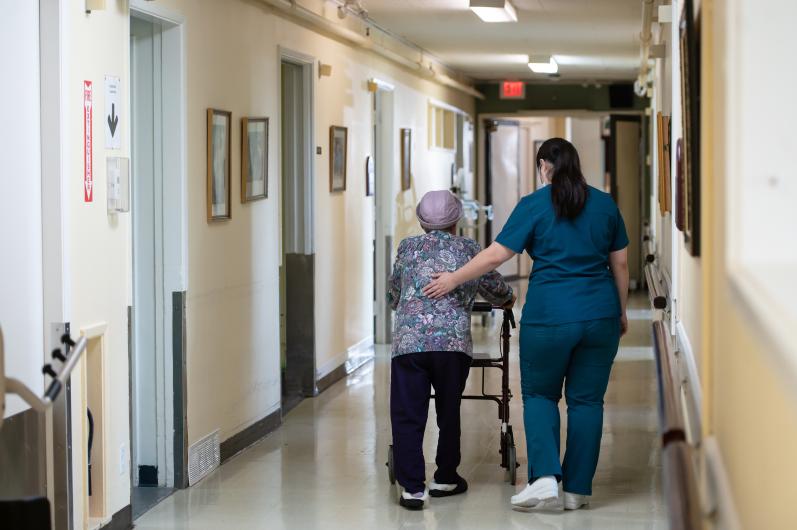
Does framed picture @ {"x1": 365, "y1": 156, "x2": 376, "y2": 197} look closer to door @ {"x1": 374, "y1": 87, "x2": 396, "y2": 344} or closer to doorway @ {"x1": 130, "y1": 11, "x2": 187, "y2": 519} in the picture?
door @ {"x1": 374, "y1": 87, "x2": 396, "y2": 344}

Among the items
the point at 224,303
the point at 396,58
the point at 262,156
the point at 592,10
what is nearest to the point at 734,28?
the point at 224,303

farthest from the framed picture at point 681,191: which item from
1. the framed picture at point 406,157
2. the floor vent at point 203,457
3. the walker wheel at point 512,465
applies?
the framed picture at point 406,157

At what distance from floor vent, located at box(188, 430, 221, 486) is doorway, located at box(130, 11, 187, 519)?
0.08 meters

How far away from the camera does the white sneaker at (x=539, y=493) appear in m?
4.96

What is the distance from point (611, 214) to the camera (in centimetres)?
496

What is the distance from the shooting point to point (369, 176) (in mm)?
9688

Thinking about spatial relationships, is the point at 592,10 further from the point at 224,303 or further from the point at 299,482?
the point at 299,482

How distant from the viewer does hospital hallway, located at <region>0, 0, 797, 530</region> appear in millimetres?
1883

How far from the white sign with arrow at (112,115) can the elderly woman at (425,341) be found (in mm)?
1303

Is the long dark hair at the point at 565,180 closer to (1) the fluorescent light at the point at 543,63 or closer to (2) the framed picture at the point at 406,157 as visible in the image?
(2) the framed picture at the point at 406,157

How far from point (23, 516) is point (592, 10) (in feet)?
24.3

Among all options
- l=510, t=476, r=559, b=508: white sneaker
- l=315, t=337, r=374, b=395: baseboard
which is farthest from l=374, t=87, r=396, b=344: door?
l=510, t=476, r=559, b=508: white sneaker

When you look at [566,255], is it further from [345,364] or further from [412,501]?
[345,364]

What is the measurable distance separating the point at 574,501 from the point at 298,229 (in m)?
3.37
